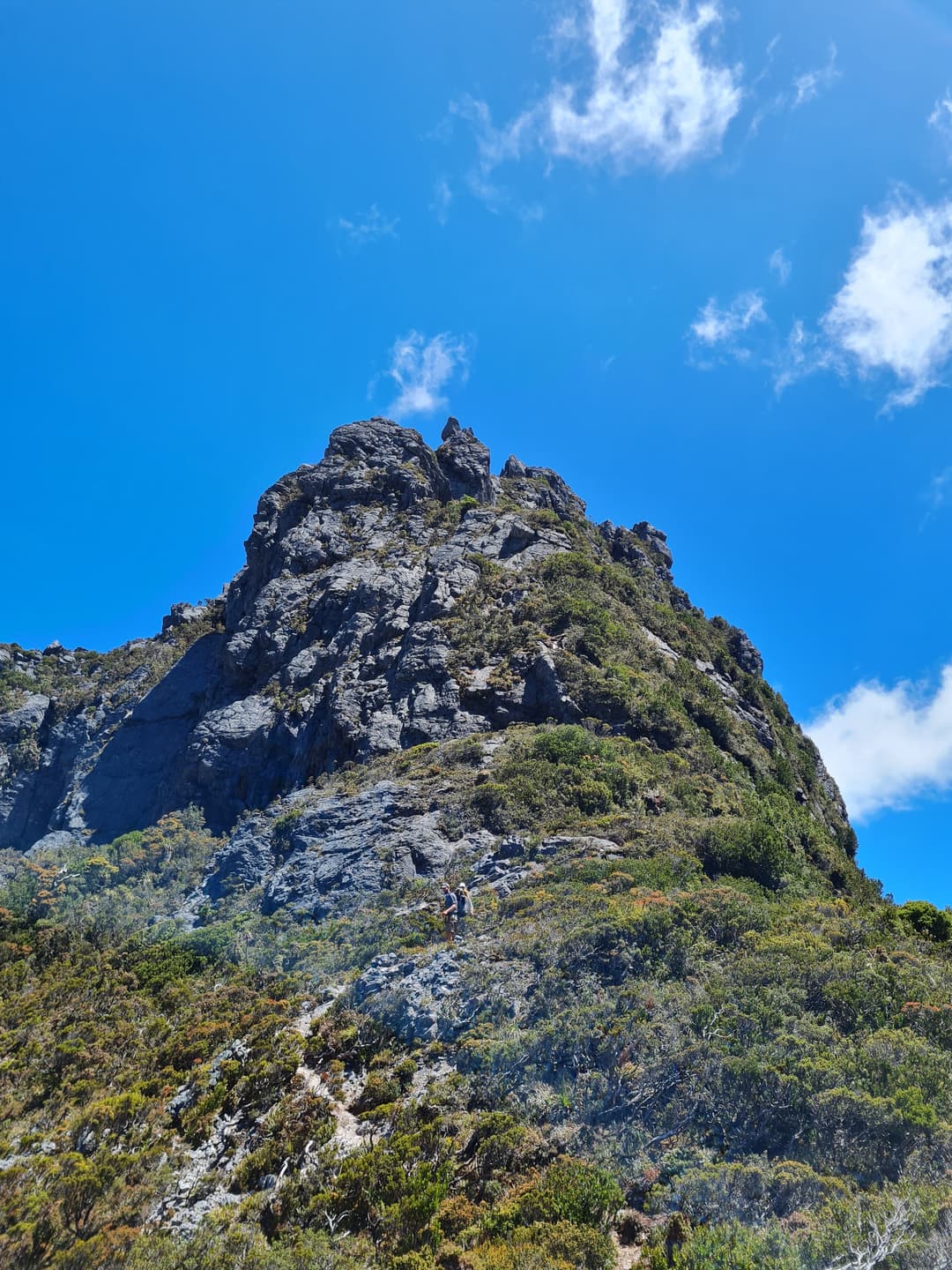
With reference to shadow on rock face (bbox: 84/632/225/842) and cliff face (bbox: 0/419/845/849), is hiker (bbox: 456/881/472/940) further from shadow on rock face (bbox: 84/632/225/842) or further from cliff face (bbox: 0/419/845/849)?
shadow on rock face (bbox: 84/632/225/842)

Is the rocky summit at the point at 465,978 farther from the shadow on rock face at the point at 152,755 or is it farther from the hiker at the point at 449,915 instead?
the shadow on rock face at the point at 152,755

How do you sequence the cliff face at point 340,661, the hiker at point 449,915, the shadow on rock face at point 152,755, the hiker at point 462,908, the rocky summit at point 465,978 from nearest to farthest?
1. the rocky summit at point 465,978
2. the hiker at point 449,915
3. the hiker at point 462,908
4. the cliff face at point 340,661
5. the shadow on rock face at point 152,755

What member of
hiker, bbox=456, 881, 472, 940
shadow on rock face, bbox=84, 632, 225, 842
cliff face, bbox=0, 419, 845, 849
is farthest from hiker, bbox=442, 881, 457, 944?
shadow on rock face, bbox=84, 632, 225, 842

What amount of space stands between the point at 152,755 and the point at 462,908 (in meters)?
35.6

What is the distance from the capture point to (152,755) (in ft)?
158

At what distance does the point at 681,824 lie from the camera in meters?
25.1

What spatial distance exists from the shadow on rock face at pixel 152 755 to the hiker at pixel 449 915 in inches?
1025

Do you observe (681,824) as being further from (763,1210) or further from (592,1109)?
(763,1210)

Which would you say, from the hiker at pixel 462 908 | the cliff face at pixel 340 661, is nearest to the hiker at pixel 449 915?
the hiker at pixel 462 908

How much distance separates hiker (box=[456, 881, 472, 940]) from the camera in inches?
775

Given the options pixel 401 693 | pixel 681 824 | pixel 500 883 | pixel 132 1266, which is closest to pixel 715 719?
pixel 681 824

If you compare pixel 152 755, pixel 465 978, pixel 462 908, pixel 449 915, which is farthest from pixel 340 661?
pixel 465 978

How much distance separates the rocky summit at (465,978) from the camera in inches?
380

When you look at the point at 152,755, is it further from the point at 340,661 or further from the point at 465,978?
the point at 465,978
